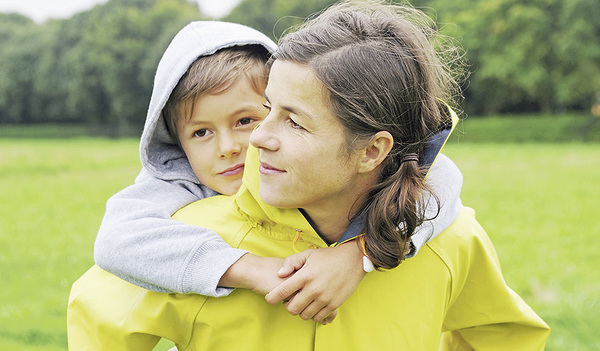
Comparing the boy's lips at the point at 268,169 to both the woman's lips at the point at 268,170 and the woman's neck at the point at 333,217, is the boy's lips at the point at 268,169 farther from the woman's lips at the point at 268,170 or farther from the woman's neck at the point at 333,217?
the woman's neck at the point at 333,217

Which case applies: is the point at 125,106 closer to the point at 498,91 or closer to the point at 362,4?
the point at 498,91

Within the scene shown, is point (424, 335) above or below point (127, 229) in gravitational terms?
below

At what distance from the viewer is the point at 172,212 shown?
88.1 inches

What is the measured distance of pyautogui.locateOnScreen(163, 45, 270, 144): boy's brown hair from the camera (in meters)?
2.36

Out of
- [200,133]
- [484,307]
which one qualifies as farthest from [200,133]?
[484,307]

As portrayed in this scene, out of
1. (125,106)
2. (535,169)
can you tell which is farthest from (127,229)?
(125,106)

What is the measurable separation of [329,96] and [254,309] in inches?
30.1

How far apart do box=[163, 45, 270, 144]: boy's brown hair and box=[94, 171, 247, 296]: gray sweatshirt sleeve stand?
49 centimetres

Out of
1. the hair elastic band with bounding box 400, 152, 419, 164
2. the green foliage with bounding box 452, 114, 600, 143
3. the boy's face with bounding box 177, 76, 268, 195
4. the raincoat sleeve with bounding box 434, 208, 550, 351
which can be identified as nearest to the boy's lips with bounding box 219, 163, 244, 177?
the boy's face with bounding box 177, 76, 268, 195

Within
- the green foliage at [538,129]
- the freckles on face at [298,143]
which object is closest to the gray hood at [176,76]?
the freckles on face at [298,143]

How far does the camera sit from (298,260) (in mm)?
1941

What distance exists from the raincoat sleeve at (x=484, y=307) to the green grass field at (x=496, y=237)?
229 cm

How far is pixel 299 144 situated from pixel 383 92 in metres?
0.31

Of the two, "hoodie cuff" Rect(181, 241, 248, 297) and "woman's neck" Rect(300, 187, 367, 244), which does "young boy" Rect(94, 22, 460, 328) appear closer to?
"hoodie cuff" Rect(181, 241, 248, 297)
